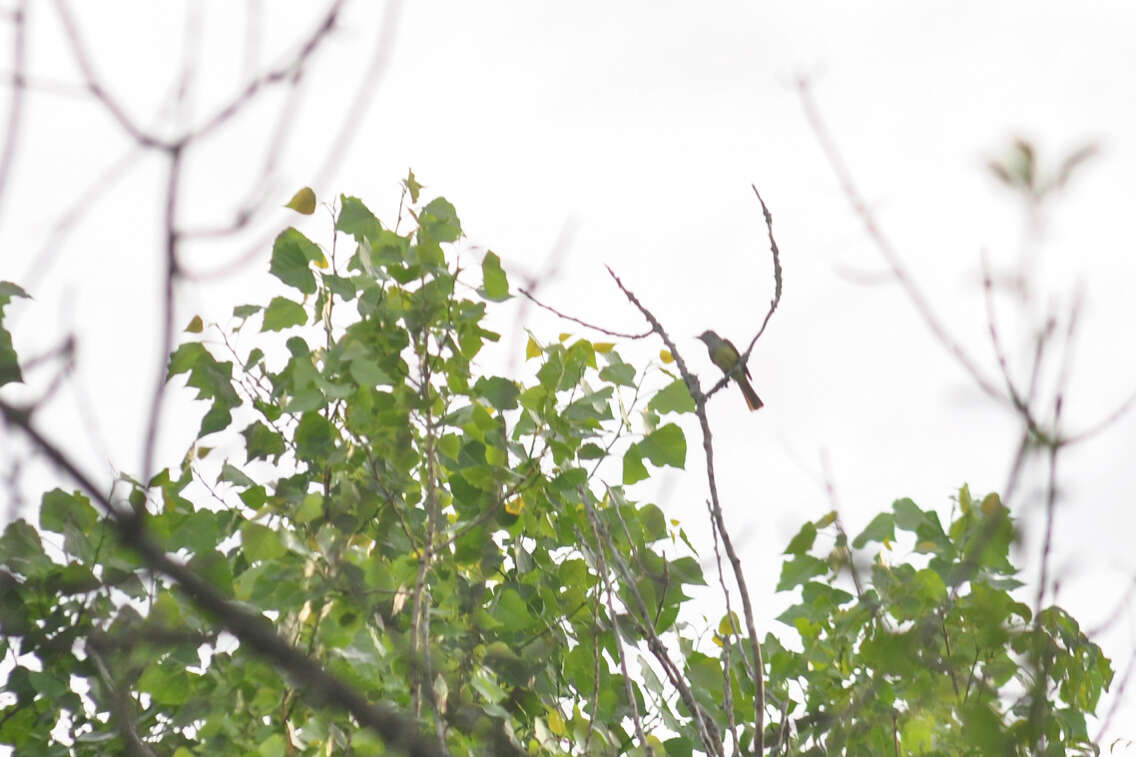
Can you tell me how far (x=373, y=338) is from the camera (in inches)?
143

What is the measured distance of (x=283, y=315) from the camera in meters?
3.76

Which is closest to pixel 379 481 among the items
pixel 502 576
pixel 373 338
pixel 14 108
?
pixel 373 338

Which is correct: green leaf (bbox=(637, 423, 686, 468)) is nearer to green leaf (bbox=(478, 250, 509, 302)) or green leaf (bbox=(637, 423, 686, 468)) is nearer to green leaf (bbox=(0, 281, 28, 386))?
green leaf (bbox=(478, 250, 509, 302))

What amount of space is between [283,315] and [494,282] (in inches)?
26.3

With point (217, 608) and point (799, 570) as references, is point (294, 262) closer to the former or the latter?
point (799, 570)

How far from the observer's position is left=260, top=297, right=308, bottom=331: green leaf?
12.3 feet

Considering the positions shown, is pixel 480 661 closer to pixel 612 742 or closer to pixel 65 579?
pixel 612 742

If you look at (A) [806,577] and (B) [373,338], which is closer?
(A) [806,577]

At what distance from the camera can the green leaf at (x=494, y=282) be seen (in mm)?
3645

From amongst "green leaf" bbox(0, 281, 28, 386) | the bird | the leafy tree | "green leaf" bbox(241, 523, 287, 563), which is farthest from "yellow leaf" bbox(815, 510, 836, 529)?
the bird

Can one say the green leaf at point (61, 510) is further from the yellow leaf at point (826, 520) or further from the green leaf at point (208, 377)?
the yellow leaf at point (826, 520)

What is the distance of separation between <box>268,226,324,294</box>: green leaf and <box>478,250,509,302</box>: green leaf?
0.55 metres

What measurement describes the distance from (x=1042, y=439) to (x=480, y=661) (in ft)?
7.56

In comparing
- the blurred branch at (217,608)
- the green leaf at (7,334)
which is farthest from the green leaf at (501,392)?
the blurred branch at (217,608)
